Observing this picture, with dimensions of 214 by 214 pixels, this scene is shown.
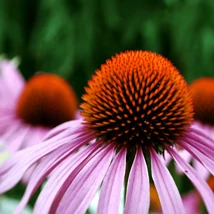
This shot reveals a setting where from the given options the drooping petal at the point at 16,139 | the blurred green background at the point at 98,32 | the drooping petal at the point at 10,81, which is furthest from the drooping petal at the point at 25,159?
the blurred green background at the point at 98,32

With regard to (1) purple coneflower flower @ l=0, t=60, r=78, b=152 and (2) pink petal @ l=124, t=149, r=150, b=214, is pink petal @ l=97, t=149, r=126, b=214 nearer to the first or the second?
(2) pink petal @ l=124, t=149, r=150, b=214

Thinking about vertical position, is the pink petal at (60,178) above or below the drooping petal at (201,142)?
below

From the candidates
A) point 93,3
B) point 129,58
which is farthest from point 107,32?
point 129,58

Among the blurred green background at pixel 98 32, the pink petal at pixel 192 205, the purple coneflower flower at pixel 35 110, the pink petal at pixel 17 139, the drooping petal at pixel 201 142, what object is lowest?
the pink petal at pixel 192 205

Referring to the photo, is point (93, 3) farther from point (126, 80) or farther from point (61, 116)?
point (126, 80)

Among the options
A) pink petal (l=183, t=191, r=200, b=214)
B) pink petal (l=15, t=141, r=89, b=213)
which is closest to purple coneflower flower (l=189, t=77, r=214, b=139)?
pink petal (l=183, t=191, r=200, b=214)

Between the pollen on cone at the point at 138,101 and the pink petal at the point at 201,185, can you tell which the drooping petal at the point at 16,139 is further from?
the pink petal at the point at 201,185

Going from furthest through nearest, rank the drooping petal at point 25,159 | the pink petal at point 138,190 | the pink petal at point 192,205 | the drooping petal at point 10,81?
Result: the drooping petal at point 10,81, the pink petal at point 192,205, the drooping petal at point 25,159, the pink petal at point 138,190
